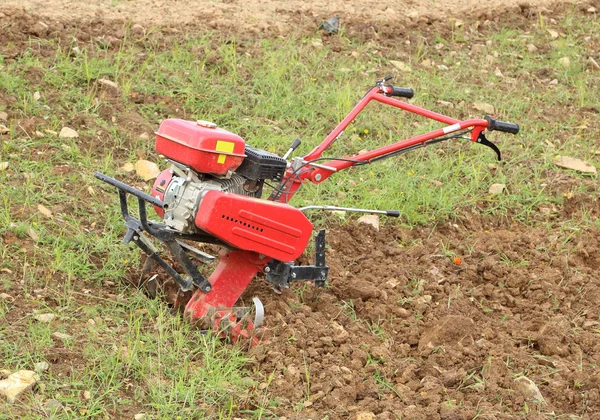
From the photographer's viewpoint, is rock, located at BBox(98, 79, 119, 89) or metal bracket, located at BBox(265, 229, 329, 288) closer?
metal bracket, located at BBox(265, 229, 329, 288)

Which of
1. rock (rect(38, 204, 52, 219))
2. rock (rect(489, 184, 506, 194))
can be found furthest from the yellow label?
rock (rect(489, 184, 506, 194))

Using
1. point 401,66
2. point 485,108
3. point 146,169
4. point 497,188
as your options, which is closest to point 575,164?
point 497,188

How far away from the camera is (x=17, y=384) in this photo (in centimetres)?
352

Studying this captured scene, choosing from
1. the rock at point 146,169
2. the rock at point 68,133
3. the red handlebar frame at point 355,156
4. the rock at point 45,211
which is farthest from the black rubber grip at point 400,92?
the rock at point 68,133

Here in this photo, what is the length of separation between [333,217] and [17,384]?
248cm

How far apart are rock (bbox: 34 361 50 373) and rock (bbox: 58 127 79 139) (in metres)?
2.21

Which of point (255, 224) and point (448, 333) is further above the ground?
point (255, 224)

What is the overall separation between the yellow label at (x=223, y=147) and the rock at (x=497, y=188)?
8.22ft

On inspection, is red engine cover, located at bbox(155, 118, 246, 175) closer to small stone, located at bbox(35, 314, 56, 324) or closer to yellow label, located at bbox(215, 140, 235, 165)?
yellow label, located at bbox(215, 140, 235, 165)

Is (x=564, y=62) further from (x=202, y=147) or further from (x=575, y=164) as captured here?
(x=202, y=147)

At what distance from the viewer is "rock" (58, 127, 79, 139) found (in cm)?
558

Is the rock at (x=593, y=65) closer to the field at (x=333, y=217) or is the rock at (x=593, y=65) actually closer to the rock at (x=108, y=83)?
the field at (x=333, y=217)

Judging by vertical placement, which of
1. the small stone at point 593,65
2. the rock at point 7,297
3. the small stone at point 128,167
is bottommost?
the small stone at point 593,65

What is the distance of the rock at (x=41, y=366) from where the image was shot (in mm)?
3646
